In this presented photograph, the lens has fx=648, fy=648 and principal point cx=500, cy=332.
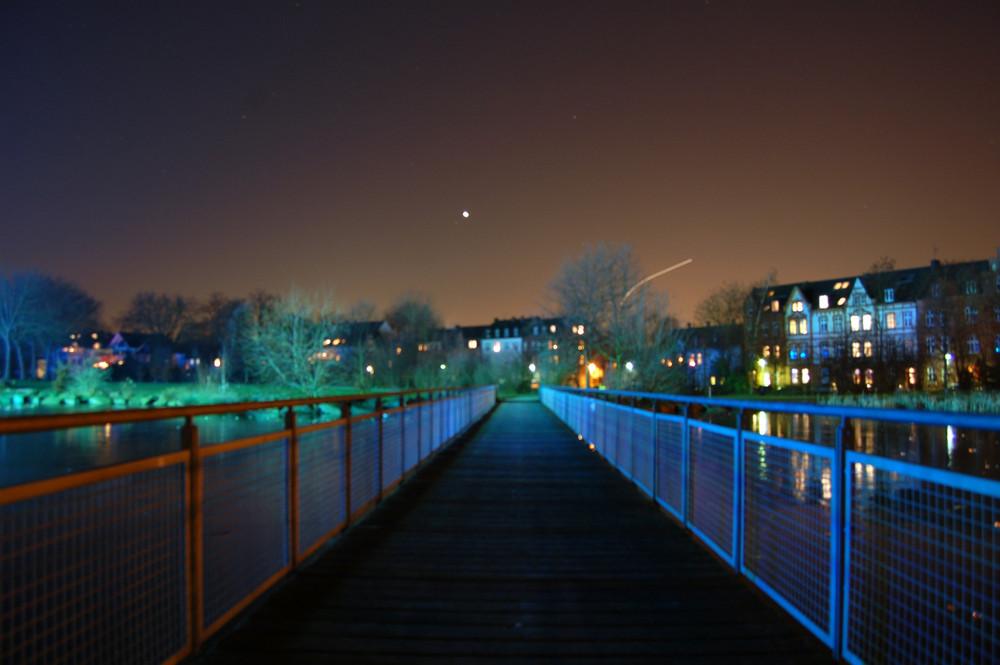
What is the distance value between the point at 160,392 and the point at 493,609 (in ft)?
150

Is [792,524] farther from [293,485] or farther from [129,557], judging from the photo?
[129,557]

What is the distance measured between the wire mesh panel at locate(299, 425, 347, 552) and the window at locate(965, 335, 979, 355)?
41.5 m

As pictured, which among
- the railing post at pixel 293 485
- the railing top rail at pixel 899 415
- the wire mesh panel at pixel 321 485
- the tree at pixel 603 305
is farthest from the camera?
the tree at pixel 603 305

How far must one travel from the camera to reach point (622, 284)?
31188mm

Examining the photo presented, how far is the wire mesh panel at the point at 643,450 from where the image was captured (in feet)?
22.6

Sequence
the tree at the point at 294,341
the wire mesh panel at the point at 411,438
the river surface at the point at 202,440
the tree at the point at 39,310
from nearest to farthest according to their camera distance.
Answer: the wire mesh panel at the point at 411,438 < the river surface at the point at 202,440 < the tree at the point at 294,341 < the tree at the point at 39,310

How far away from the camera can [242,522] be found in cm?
390

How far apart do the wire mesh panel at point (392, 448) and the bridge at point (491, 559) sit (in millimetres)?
431

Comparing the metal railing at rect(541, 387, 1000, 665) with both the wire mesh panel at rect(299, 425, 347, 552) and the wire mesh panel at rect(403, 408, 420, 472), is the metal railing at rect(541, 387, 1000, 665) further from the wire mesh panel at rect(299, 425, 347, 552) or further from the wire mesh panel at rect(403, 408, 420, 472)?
the wire mesh panel at rect(403, 408, 420, 472)

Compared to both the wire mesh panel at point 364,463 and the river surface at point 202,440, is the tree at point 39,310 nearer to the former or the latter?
the river surface at point 202,440

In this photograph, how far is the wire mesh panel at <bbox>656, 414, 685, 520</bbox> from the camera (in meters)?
5.68

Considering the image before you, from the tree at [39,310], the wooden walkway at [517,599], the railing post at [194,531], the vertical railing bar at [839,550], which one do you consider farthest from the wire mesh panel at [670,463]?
the tree at [39,310]

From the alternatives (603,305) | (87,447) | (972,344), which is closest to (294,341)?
(87,447)

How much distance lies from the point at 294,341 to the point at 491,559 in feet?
110
